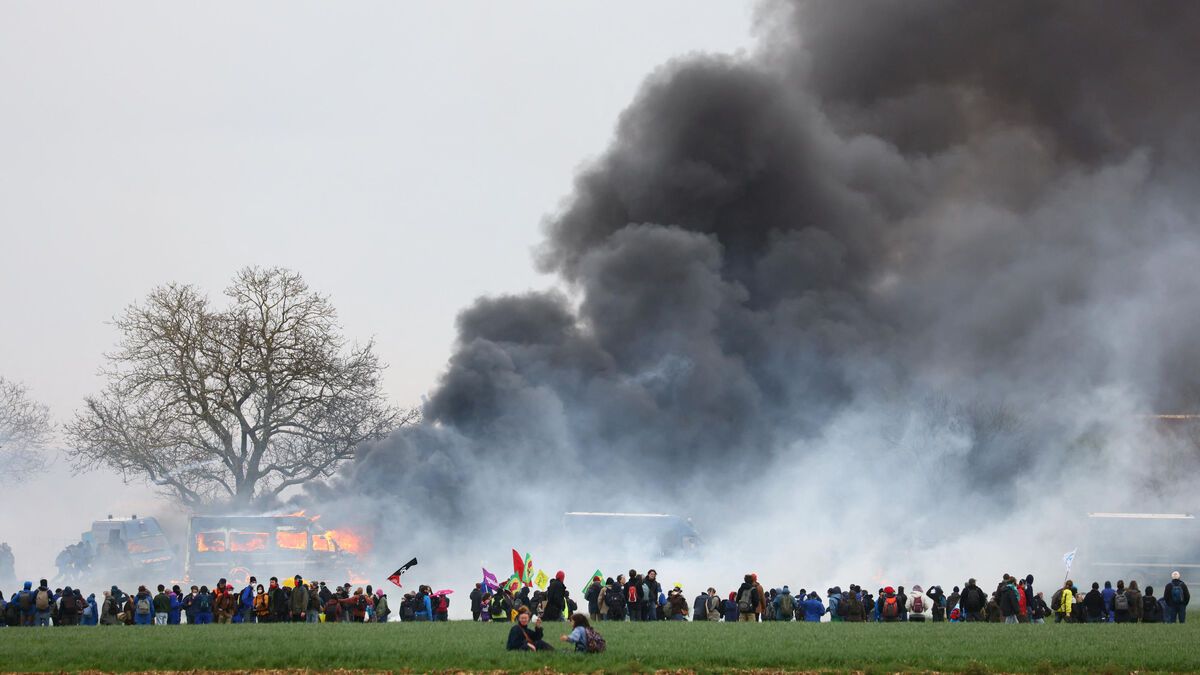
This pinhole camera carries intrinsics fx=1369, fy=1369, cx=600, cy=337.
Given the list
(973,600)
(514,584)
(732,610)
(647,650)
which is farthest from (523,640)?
(973,600)

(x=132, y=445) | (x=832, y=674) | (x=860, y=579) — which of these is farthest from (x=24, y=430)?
(x=832, y=674)

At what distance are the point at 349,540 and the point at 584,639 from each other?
25688 millimetres

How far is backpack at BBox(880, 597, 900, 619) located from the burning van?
2011 centimetres

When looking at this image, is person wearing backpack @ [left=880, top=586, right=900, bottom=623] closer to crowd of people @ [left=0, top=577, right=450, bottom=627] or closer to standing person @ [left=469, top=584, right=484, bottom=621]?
standing person @ [left=469, top=584, right=484, bottom=621]

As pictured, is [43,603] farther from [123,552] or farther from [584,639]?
[123,552]

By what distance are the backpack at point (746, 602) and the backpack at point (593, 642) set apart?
10.6 meters

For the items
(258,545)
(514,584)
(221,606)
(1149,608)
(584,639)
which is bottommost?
(1149,608)

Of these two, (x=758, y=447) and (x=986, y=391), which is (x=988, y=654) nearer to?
(x=758, y=447)

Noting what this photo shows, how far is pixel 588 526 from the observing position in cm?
5269

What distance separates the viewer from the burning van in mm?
47125

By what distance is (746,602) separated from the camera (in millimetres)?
32938

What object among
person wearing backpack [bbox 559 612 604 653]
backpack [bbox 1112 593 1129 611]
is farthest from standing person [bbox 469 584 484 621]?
backpack [bbox 1112 593 1129 611]

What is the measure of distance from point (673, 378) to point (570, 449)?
7.76 meters

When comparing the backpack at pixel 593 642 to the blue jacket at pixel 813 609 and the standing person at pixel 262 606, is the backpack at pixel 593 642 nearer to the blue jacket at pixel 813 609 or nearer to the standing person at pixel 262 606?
the blue jacket at pixel 813 609
